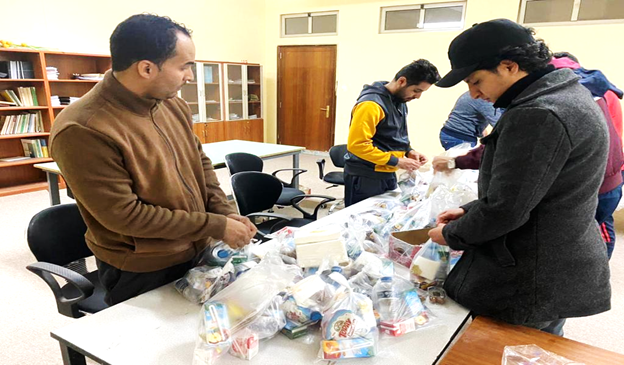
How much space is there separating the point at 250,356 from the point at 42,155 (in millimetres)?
4975

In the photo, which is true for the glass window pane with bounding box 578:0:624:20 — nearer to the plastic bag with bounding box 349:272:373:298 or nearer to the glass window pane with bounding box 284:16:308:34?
the glass window pane with bounding box 284:16:308:34

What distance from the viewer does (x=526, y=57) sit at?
92 cm

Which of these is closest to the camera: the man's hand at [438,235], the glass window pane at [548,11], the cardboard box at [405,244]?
the man's hand at [438,235]

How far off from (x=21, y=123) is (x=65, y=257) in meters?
3.78

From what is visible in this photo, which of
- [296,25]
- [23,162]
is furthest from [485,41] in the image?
[296,25]

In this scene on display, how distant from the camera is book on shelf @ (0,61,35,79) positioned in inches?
164

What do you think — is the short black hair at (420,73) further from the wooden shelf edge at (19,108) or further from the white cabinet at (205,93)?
the white cabinet at (205,93)

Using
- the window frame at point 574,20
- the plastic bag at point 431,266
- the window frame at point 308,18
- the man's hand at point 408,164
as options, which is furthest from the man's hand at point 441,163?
the window frame at point 308,18

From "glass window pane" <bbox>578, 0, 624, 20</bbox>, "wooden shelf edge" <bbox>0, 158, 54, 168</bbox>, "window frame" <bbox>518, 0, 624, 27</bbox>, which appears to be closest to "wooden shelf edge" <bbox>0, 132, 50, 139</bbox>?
"wooden shelf edge" <bbox>0, 158, 54, 168</bbox>

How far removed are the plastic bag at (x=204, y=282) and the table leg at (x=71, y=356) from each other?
29 cm

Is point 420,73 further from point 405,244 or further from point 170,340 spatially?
point 170,340

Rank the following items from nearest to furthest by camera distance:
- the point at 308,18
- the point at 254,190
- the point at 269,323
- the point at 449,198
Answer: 1. the point at 269,323
2. the point at 449,198
3. the point at 254,190
4. the point at 308,18

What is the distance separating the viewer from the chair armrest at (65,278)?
55.4 inches

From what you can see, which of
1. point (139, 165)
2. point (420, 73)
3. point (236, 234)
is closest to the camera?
point (139, 165)
